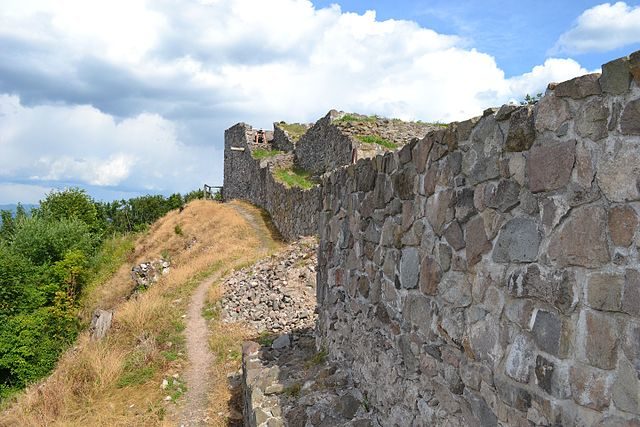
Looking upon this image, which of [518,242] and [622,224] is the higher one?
[622,224]

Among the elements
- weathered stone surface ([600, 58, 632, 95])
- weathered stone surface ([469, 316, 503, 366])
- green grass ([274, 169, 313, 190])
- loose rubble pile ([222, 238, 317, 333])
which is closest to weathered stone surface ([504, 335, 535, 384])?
weathered stone surface ([469, 316, 503, 366])

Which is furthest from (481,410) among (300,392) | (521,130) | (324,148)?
(324,148)

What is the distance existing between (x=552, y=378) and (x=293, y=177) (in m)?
25.4

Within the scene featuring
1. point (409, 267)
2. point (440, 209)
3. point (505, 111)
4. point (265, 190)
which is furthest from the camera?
point (265, 190)

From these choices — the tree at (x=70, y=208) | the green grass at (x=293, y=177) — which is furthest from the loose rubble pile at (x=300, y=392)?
the tree at (x=70, y=208)

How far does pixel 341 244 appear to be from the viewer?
256 inches

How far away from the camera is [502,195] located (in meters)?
3.01

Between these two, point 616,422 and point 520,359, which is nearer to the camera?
point 616,422

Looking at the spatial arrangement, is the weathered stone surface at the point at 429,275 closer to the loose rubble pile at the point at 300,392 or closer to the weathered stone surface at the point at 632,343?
the weathered stone surface at the point at 632,343

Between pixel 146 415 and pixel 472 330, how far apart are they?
21.7 ft

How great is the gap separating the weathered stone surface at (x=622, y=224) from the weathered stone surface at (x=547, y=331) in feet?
1.73

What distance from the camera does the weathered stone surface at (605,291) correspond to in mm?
2207

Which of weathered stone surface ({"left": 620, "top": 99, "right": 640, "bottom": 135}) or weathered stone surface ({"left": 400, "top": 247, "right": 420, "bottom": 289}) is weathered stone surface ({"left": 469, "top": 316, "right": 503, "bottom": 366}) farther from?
weathered stone surface ({"left": 620, "top": 99, "right": 640, "bottom": 135})

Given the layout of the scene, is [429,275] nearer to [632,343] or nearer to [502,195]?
[502,195]
